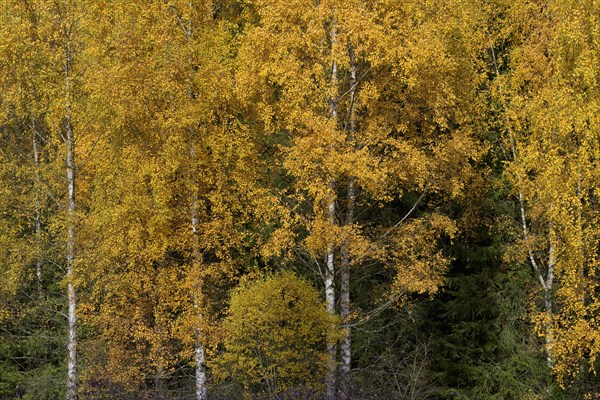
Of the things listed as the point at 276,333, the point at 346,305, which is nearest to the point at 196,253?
the point at 346,305

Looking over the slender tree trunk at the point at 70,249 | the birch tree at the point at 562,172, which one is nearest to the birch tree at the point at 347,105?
the birch tree at the point at 562,172

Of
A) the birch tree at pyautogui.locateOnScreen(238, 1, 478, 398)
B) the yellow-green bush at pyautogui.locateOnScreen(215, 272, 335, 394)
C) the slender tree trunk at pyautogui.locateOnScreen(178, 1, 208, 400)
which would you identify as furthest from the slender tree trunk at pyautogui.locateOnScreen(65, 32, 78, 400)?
the yellow-green bush at pyautogui.locateOnScreen(215, 272, 335, 394)

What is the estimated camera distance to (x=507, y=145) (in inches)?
876

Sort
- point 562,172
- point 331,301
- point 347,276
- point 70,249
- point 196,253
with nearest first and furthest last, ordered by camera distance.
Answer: point 331,301, point 562,172, point 347,276, point 196,253, point 70,249

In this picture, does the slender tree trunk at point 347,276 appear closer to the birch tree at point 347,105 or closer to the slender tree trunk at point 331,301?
the birch tree at point 347,105

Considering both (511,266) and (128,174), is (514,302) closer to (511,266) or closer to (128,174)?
(511,266)

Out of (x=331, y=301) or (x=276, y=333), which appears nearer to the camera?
(x=276, y=333)

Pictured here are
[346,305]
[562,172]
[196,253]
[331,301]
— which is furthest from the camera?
[196,253]

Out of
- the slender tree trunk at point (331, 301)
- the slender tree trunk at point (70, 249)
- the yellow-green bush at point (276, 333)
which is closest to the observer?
the yellow-green bush at point (276, 333)

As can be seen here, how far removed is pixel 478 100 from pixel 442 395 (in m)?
7.00

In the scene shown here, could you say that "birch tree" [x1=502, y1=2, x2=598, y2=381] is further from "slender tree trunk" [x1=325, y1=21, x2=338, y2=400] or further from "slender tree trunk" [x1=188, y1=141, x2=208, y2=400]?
"slender tree trunk" [x1=188, y1=141, x2=208, y2=400]

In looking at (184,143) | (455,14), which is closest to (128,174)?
(184,143)

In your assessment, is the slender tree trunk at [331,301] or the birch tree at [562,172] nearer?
the slender tree trunk at [331,301]

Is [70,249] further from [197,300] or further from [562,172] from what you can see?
[562,172]
